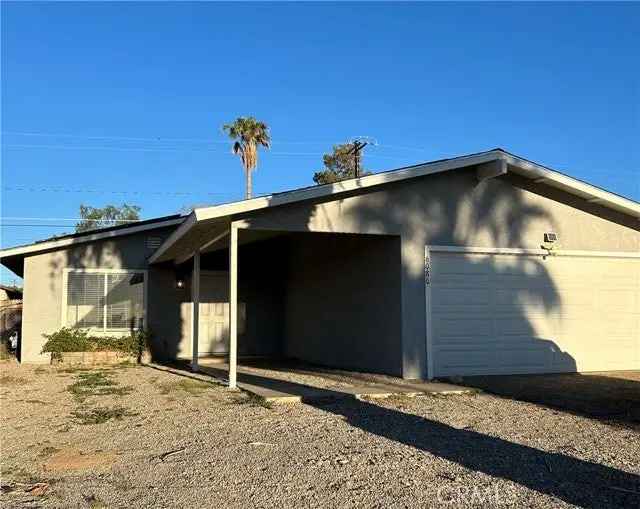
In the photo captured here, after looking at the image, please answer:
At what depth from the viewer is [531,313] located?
11.8 m

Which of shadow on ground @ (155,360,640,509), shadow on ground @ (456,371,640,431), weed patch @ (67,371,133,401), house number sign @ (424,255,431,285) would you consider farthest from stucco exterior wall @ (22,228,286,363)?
shadow on ground @ (155,360,640,509)

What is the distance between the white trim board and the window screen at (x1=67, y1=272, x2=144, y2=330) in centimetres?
84

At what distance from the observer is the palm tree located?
3241cm

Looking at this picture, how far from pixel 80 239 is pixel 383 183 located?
313 inches

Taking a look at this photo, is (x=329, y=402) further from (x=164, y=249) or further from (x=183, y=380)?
(x=164, y=249)

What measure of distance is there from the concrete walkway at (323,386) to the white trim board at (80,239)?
15.4 feet

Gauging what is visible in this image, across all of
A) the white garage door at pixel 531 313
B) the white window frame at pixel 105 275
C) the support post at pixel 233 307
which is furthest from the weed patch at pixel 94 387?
the white garage door at pixel 531 313

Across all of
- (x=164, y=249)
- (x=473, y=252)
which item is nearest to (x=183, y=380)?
(x=164, y=249)

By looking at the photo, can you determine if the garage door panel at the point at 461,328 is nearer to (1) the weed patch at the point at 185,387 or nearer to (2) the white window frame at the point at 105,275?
(1) the weed patch at the point at 185,387

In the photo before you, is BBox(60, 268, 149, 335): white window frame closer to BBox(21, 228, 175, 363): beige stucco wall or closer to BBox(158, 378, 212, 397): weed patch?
BBox(21, 228, 175, 363): beige stucco wall

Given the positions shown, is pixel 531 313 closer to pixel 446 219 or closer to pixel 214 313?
pixel 446 219

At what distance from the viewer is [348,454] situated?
222 inches

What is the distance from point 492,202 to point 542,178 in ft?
3.42

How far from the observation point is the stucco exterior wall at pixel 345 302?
11.4 meters
